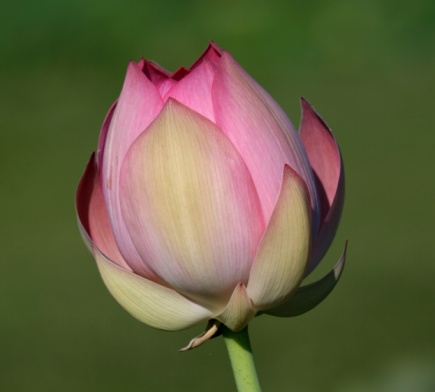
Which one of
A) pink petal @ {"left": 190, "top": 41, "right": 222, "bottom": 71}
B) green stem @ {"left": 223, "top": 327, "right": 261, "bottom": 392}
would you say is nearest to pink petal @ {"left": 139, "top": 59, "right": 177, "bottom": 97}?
pink petal @ {"left": 190, "top": 41, "right": 222, "bottom": 71}

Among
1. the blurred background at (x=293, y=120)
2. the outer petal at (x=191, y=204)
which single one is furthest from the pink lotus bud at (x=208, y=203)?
the blurred background at (x=293, y=120)

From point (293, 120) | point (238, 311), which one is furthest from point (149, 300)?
point (293, 120)

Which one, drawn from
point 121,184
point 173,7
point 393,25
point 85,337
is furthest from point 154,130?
point 173,7

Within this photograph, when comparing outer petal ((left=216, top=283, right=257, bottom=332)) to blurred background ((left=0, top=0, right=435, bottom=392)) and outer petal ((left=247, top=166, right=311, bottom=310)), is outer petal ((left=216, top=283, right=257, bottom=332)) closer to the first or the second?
outer petal ((left=247, top=166, right=311, bottom=310))

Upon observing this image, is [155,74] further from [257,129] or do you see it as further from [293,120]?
[293,120]

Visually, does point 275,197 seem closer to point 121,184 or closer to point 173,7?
point 121,184

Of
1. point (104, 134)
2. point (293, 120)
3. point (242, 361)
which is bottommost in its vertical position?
point (293, 120)
